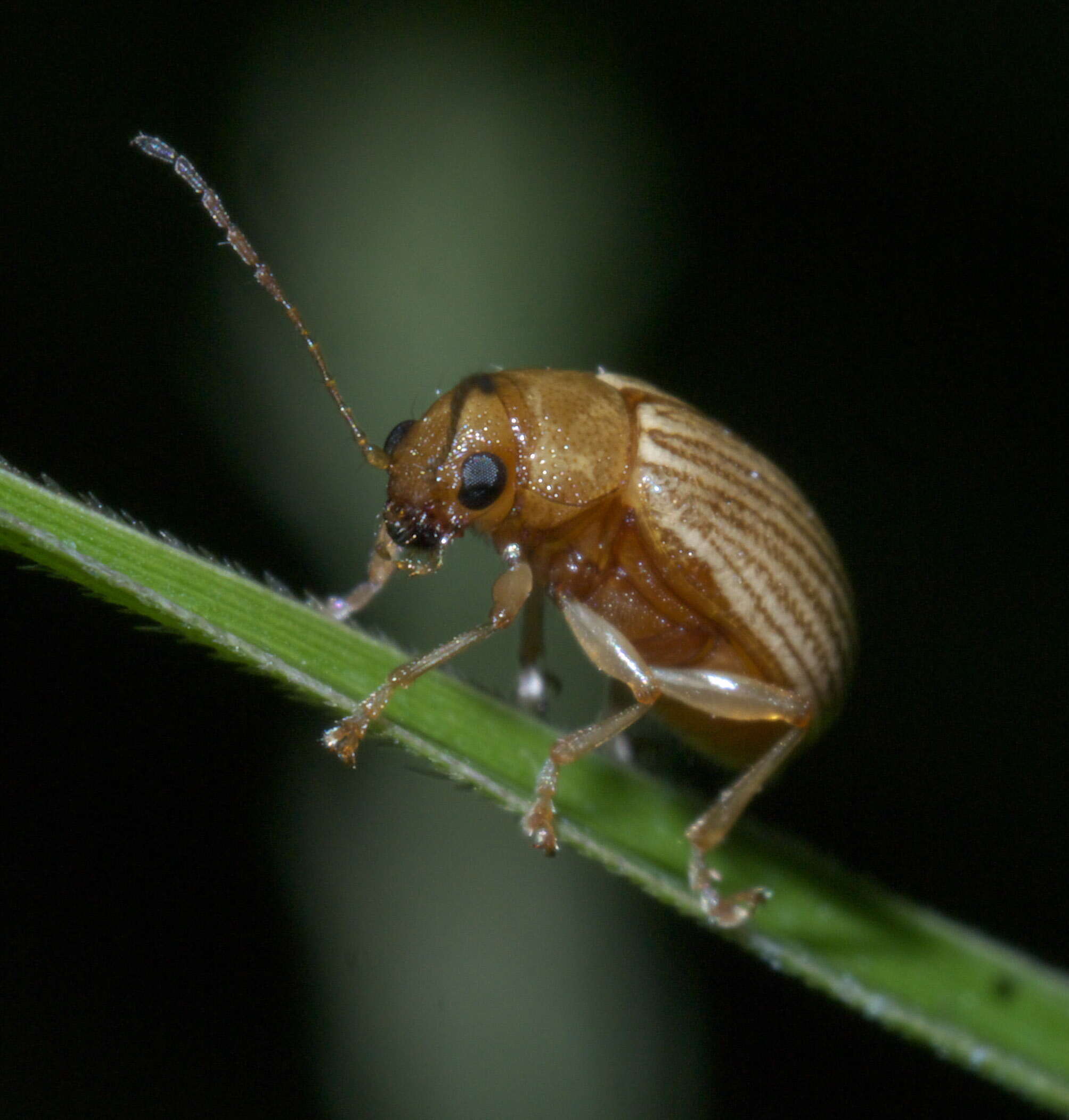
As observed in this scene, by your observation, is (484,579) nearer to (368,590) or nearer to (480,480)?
(368,590)

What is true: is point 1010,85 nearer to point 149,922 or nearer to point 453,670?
point 453,670

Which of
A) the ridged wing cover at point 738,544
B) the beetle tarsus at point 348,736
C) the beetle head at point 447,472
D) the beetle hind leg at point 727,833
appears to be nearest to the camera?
the beetle tarsus at point 348,736

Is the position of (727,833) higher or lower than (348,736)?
lower

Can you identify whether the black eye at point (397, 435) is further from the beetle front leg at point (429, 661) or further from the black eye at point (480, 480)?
the beetle front leg at point (429, 661)

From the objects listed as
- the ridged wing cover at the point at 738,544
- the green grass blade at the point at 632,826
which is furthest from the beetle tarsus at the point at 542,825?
the ridged wing cover at the point at 738,544

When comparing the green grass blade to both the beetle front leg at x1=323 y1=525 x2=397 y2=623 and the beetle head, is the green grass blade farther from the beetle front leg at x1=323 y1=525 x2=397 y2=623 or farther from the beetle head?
the beetle front leg at x1=323 y1=525 x2=397 y2=623

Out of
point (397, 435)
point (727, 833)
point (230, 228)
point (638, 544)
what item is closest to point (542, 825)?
point (727, 833)
